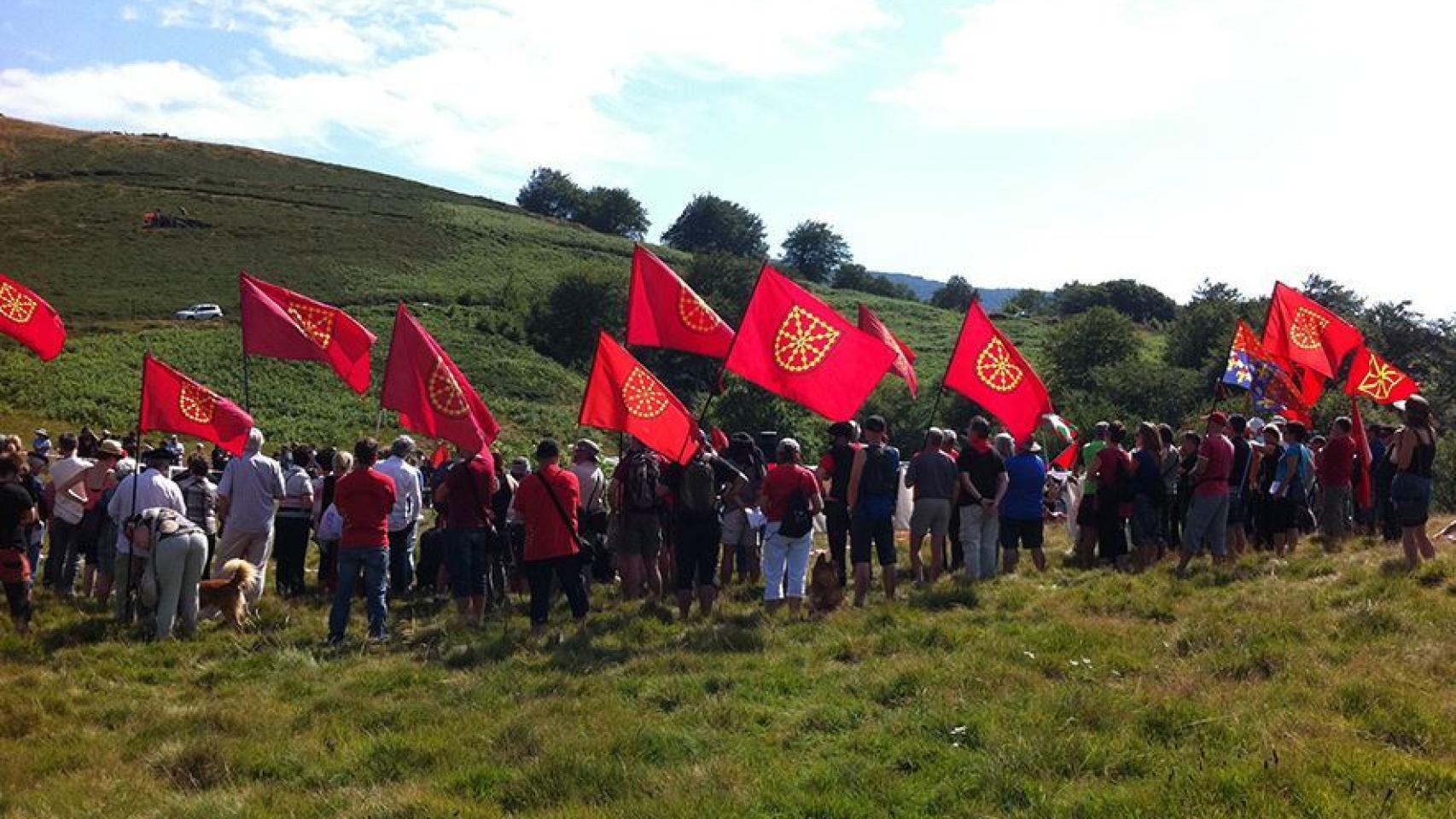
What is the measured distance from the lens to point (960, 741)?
295 inches

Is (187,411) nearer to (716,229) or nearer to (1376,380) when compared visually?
(1376,380)

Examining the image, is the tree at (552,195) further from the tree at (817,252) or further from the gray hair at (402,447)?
the gray hair at (402,447)

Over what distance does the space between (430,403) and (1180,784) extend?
8.45m

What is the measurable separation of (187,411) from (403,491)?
2.64m

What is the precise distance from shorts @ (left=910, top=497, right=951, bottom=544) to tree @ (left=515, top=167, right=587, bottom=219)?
480ft

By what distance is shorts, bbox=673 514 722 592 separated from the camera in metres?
12.0

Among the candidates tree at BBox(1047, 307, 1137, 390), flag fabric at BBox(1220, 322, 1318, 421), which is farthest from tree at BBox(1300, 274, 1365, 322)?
flag fabric at BBox(1220, 322, 1318, 421)

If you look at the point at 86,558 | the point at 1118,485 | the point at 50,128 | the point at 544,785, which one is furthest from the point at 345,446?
the point at 50,128

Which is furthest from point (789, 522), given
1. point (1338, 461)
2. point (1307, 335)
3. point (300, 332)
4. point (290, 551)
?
point (1307, 335)

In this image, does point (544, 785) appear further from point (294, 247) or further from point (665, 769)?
point (294, 247)

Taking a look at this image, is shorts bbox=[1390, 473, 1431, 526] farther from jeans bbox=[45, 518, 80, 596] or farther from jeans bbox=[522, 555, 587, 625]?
jeans bbox=[45, 518, 80, 596]

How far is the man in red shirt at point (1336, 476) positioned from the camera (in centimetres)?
1466

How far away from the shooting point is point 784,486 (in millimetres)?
11875

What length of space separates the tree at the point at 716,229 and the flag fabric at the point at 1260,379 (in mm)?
130292
